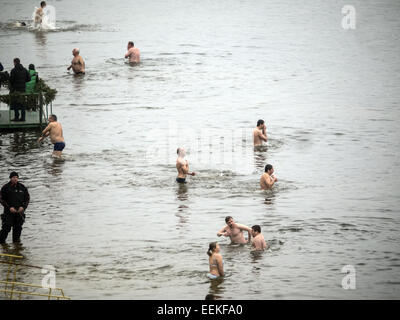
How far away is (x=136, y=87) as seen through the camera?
3909cm

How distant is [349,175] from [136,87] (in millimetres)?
14522

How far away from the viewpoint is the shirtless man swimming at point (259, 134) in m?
28.8

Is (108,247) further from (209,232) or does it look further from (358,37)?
(358,37)

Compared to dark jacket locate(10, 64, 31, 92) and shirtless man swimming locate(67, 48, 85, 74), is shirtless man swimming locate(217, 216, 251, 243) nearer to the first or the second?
dark jacket locate(10, 64, 31, 92)

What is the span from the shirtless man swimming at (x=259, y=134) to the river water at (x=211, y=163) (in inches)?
14.8

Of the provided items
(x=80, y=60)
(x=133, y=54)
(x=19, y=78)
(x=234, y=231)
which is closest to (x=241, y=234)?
(x=234, y=231)

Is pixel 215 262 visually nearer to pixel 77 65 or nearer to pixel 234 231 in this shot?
pixel 234 231

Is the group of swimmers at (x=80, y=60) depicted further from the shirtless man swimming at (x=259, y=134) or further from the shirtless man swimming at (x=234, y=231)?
the shirtless man swimming at (x=234, y=231)

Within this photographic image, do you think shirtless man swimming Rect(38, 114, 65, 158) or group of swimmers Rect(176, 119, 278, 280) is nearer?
group of swimmers Rect(176, 119, 278, 280)

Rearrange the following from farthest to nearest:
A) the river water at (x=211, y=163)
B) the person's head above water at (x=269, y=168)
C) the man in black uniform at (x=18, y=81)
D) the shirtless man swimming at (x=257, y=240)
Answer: the man in black uniform at (x=18, y=81) → the person's head above water at (x=269, y=168) → the shirtless man swimming at (x=257, y=240) → the river water at (x=211, y=163)

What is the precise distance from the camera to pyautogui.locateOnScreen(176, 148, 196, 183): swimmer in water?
24.5m

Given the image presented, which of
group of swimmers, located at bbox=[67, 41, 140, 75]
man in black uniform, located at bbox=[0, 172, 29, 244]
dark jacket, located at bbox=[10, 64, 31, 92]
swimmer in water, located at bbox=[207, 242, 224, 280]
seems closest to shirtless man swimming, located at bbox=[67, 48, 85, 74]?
group of swimmers, located at bbox=[67, 41, 140, 75]

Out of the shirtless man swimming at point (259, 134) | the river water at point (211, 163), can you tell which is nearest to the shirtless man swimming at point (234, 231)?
the river water at point (211, 163)

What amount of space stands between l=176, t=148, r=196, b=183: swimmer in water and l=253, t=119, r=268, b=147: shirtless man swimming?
14.8ft
